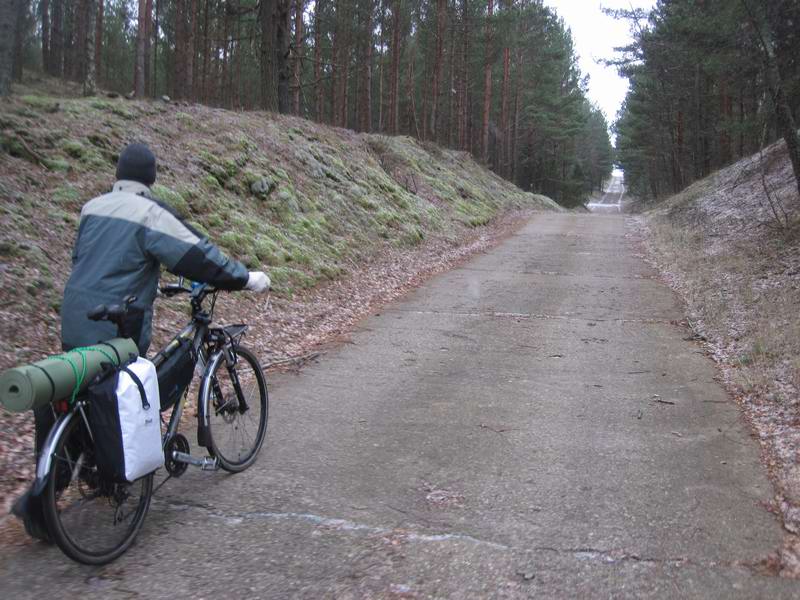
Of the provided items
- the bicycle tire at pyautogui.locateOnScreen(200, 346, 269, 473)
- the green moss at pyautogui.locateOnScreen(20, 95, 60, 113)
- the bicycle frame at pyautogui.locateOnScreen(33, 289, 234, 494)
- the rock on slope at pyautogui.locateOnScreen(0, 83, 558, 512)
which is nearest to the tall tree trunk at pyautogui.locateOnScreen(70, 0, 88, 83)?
the rock on slope at pyautogui.locateOnScreen(0, 83, 558, 512)

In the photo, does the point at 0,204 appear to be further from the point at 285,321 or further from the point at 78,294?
the point at 78,294

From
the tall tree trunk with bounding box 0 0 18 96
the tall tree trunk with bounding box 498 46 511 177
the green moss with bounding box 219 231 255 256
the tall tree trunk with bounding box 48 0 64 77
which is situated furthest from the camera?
the tall tree trunk with bounding box 498 46 511 177

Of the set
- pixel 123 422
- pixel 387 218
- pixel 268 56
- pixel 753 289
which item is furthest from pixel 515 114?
pixel 123 422

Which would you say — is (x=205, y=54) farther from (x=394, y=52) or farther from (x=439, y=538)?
(x=439, y=538)

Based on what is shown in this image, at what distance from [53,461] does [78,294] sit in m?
0.91

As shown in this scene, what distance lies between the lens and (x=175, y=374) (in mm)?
3955

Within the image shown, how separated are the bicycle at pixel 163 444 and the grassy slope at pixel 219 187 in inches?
105

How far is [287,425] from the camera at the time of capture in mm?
5535

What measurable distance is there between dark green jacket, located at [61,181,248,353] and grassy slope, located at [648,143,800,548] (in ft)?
12.8

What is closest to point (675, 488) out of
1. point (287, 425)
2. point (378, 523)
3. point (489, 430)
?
point (489, 430)

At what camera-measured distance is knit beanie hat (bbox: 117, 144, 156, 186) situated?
3795 millimetres

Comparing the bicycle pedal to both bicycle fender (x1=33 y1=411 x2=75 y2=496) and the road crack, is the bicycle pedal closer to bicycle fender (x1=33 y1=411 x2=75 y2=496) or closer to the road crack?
the road crack

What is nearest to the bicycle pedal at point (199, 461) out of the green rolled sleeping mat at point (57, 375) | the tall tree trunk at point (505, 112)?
the green rolled sleeping mat at point (57, 375)

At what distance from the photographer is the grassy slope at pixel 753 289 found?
5.55 metres
